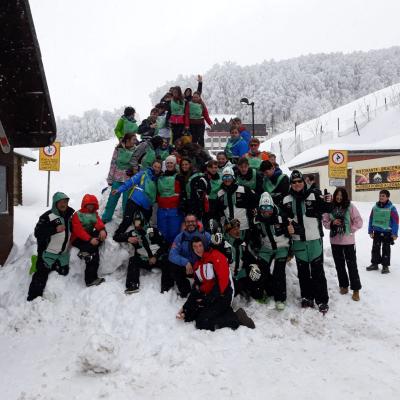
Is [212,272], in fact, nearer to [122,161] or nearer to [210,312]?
[210,312]

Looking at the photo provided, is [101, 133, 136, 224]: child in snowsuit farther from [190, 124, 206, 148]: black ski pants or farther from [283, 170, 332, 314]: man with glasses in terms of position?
[283, 170, 332, 314]: man with glasses


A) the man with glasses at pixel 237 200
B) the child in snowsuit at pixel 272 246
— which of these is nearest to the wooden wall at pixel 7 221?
the man with glasses at pixel 237 200

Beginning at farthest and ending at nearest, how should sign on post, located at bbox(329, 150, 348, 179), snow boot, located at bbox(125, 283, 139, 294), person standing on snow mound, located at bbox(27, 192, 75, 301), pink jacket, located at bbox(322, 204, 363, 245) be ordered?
sign on post, located at bbox(329, 150, 348, 179), pink jacket, located at bbox(322, 204, 363, 245), person standing on snow mound, located at bbox(27, 192, 75, 301), snow boot, located at bbox(125, 283, 139, 294)

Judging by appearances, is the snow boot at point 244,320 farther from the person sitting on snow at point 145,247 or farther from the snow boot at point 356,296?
the snow boot at point 356,296

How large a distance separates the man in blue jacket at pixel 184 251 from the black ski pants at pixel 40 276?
Answer: 185 cm

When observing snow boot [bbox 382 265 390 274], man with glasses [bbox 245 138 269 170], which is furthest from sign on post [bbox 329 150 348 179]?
man with glasses [bbox 245 138 269 170]

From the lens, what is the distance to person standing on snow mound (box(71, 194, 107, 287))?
232 inches

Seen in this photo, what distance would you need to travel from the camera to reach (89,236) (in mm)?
6031

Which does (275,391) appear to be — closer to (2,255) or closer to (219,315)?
(219,315)

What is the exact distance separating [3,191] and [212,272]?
4.66 m

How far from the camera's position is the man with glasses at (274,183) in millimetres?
6500

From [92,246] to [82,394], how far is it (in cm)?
259

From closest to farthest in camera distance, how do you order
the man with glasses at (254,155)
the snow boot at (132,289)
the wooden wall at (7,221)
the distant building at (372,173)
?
the snow boot at (132,289)
the wooden wall at (7,221)
the man with glasses at (254,155)
the distant building at (372,173)

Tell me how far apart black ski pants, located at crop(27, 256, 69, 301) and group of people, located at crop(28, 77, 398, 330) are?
0.6 inches
